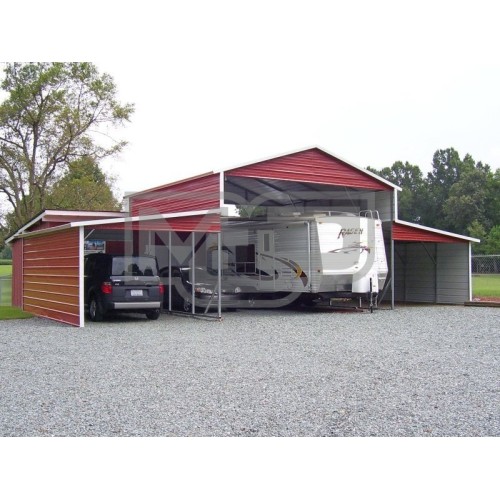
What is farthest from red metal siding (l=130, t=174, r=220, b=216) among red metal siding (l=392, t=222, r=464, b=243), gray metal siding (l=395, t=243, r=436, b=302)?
gray metal siding (l=395, t=243, r=436, b=302)

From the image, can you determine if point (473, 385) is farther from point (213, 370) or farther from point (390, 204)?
point (390, 204)

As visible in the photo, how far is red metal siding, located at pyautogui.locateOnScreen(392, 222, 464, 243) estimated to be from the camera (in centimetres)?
2008

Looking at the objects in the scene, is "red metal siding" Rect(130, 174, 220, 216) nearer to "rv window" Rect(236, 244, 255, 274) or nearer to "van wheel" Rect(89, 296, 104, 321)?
"rv window" Rect(236, 244, 255, 274)

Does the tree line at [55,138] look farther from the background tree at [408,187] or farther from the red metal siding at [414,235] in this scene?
the background tree at [408,187]

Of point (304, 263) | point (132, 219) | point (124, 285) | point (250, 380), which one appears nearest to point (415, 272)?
point (304, 263)

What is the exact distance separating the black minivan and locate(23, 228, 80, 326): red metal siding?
726mm

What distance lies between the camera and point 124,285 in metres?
15.4

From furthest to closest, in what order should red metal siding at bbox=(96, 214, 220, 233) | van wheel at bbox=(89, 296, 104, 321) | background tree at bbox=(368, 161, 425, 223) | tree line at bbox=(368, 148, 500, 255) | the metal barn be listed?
background tree at bbox=(368, 161, 425, 223)
tree line at bbox=(368, 148, 500, 255)
van wheel at bbox=(89, 296, 104, 321)
the metal barn
red metal siding at bbox=(96, 214, 220, 233)

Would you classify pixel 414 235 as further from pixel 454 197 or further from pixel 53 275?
pixel 454 197

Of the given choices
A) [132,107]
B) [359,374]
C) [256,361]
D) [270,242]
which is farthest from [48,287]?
[132,107]

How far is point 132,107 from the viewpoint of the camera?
133 feet

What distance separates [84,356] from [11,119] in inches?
1237

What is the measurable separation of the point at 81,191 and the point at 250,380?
105 feet

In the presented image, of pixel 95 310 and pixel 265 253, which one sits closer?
pixel 95 310
